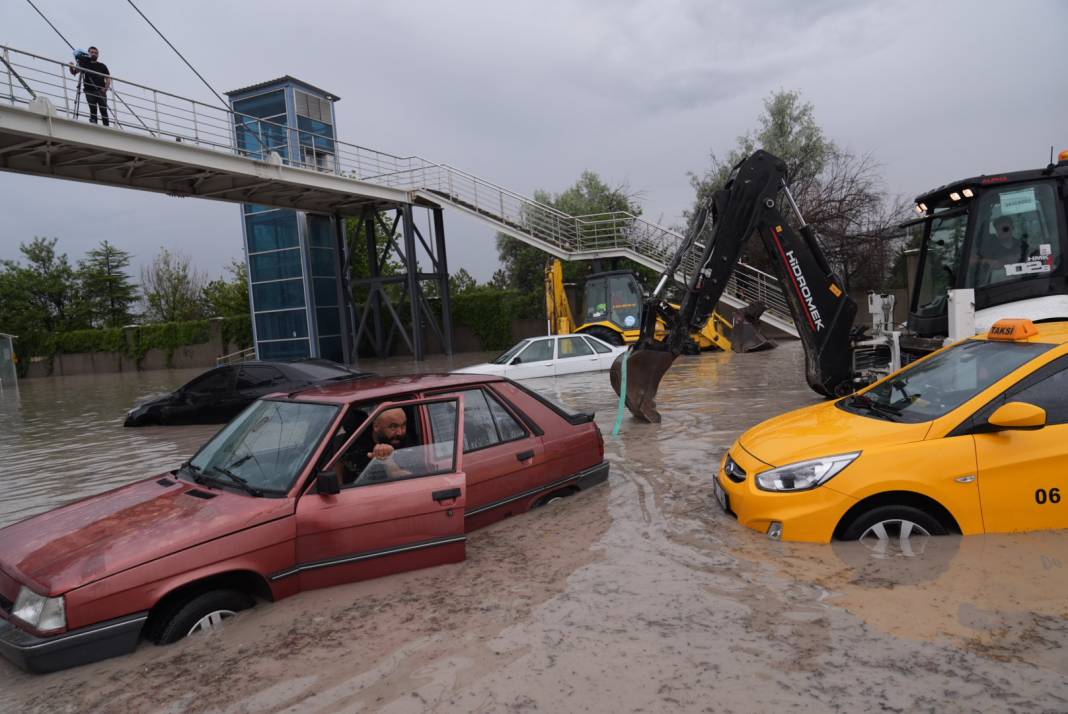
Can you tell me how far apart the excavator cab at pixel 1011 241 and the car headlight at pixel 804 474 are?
4318 millimetres

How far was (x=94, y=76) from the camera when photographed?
55.1 ft

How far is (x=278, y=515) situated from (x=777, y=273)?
7404 millimetres

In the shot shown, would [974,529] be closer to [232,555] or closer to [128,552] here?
[232,555]

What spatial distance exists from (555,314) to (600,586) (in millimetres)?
17451

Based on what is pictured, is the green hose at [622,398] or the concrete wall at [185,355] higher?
the concrete wall at [185,355]

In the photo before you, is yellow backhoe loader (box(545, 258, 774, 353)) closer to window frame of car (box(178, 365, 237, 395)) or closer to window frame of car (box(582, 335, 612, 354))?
window frame of car (box(582, 335, 612, 354))

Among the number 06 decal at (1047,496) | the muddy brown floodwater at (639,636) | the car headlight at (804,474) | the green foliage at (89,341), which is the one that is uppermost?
the green foliage at (89,341)

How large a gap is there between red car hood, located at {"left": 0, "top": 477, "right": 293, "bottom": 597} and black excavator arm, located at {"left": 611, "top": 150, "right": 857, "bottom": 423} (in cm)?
635

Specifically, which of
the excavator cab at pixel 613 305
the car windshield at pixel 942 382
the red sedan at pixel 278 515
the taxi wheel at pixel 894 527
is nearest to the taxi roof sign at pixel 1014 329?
the car windshield at pixel 942 382

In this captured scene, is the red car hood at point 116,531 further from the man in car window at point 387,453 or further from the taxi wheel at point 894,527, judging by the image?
the taxi wheel at point 894,527

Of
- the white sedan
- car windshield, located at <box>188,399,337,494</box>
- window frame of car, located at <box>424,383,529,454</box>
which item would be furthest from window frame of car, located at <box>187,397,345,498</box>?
the white sedan

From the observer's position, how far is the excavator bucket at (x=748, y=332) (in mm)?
20781

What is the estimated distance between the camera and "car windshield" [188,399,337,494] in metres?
4.21

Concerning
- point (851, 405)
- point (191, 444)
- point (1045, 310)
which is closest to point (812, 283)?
point (1045, 310)
